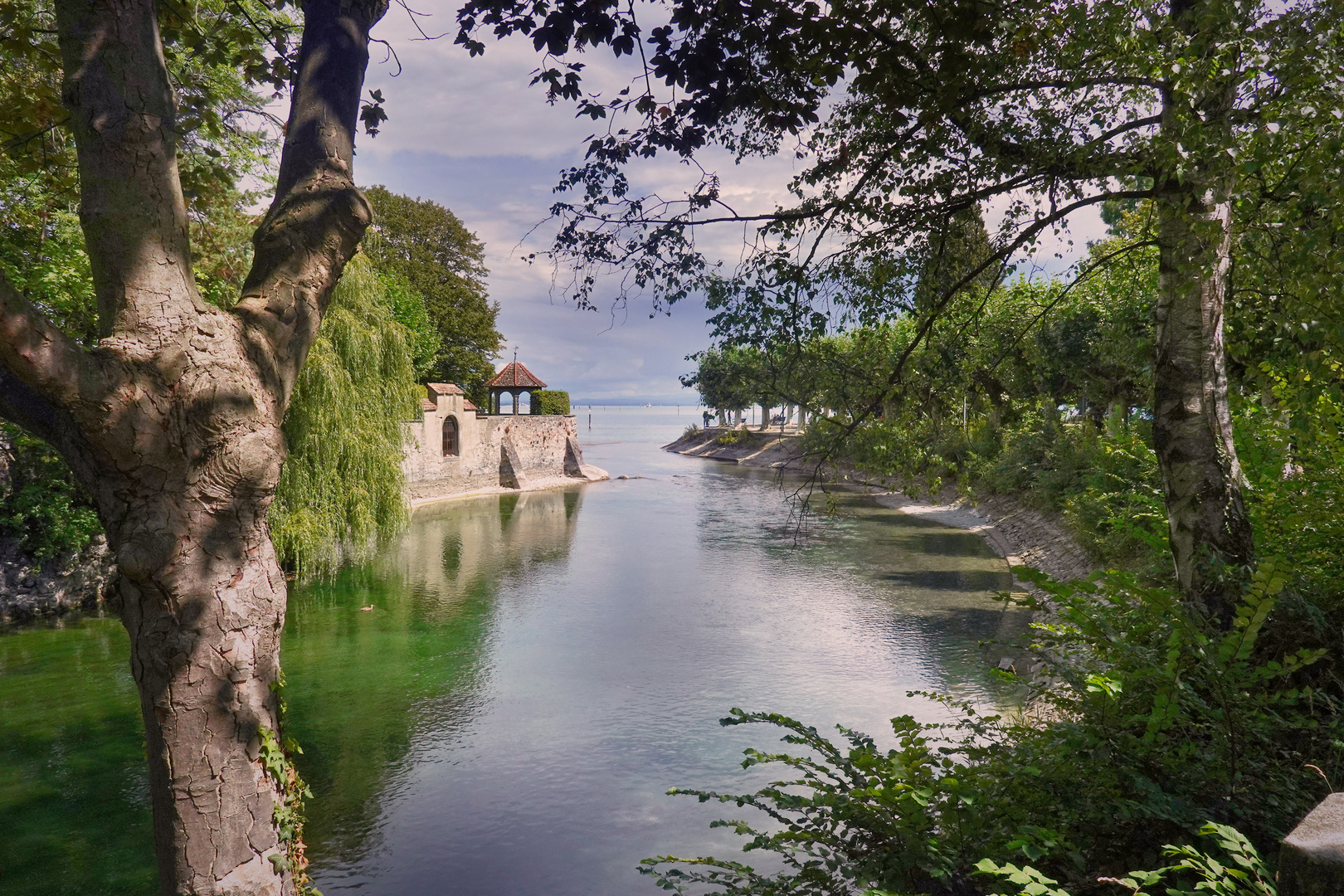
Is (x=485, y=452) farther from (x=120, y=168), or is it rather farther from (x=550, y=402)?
(x=120, y=168)

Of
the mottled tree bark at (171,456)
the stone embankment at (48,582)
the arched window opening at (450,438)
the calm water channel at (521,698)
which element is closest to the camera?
the mottled tree bark at (171,456)

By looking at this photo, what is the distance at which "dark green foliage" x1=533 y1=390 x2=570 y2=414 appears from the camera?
141 feet

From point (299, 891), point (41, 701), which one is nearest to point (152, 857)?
point (299, 891)

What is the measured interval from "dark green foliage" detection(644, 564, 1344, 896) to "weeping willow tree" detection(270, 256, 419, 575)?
12415 millimetres

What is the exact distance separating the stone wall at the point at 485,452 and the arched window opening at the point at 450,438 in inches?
2.7

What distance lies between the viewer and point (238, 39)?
506 cm

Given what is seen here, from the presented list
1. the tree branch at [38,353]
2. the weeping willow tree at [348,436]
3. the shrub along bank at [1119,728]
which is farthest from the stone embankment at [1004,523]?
the weeping willow tree at [348,436]

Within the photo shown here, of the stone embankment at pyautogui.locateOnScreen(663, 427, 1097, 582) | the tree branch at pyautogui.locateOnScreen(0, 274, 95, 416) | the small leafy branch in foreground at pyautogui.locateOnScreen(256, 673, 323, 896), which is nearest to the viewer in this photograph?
the tree branch at pyautogui.locateOnScreen(0, 274, 95, 416)

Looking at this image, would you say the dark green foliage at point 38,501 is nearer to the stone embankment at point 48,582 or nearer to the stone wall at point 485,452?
the stone embankment at point 48,582

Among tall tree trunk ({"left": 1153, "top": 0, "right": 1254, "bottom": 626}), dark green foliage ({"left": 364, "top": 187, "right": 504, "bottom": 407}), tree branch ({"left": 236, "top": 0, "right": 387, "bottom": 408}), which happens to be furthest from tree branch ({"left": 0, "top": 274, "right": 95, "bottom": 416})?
dark green foliage ({"left": 364, "top": 187, "right": 504, "bottom": 407})

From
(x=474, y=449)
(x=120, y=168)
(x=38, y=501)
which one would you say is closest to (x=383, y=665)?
(x=38, y=501)

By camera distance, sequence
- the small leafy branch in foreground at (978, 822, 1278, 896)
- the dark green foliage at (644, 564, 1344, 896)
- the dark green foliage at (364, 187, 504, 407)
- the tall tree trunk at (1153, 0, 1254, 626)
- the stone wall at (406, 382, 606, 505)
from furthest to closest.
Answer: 1. the dark green foliage at (364, 187, 504, 407)
2. the stone wall at (406, 382, 606, 505)
3. the tall tree trunk at (1153, 0, 1254, 626)
4. the dark green foliage at (644, 564, 1344, 896)
5. the small leafy branch in foreground at (978, 822, 1278, 896)

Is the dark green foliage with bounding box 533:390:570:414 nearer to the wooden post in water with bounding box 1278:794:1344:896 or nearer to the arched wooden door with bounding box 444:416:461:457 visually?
the arched wooden door with bounding box 444:416:461:457

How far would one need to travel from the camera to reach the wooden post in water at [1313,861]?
5.21 ft
